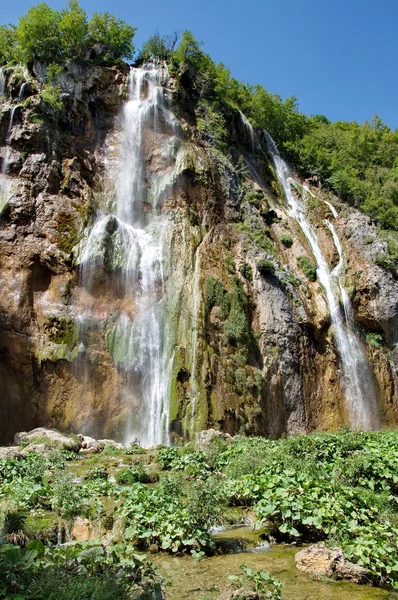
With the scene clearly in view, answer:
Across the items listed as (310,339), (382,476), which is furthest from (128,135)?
(382,476)

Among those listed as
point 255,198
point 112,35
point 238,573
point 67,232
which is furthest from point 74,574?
point 112,35

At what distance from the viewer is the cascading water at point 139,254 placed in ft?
76.2

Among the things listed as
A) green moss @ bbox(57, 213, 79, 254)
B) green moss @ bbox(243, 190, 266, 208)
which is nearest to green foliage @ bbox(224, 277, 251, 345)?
green moss @ bbox(243, 190, 266, 208)

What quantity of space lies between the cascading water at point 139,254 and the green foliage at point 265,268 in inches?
215

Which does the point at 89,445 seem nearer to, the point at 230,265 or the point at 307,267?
the point at 230,265

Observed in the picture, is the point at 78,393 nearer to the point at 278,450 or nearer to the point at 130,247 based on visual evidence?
the point at 130,247

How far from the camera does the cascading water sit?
23219mm

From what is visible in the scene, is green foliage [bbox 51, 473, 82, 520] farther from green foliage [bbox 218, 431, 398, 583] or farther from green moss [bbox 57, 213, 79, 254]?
green moss [bbox 57, 213, 79, 254]

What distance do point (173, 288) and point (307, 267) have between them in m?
9.96

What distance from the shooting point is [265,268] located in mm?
27969

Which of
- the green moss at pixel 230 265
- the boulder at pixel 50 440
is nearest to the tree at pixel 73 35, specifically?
the green moss at pixel 230 265

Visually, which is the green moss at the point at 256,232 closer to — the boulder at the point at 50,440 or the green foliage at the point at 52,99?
the green foliage at the point at 52,99

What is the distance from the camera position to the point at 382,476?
9.75 m

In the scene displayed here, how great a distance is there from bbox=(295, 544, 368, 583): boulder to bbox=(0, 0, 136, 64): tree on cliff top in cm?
3431
